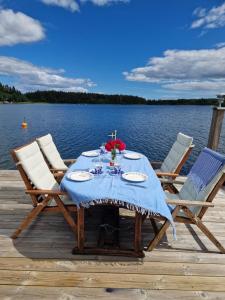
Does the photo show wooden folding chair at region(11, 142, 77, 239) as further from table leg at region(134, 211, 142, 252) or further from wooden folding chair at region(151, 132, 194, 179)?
wooden folding chair at region(151, 132, 194, 179)

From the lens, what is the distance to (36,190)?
278cm

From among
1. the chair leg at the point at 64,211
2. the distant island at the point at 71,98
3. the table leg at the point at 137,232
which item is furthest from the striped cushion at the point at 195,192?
the distant island at the point at 71,98

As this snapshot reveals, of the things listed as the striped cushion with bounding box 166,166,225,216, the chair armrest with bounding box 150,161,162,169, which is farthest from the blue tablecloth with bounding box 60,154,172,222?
the chair armrest with bounding box 150,161,162,169

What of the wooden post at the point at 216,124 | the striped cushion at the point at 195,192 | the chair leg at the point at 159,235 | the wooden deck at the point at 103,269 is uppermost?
the wooden post at the point at 216,124

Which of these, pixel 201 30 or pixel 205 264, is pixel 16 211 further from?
pixel 201 30

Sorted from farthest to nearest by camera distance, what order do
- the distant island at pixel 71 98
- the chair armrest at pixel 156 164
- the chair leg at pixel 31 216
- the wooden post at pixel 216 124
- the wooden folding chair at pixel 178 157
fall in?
the distant island at pixel 71 98
the chair armrest at pixel 156 164
the wooden post at pixel 216 124
the wooden folding chair at pixel 178 157
the chair leg at pixel 31 216

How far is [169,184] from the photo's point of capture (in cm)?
360

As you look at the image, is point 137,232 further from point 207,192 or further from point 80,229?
point 207,192

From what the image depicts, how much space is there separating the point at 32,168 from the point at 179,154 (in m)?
2.39

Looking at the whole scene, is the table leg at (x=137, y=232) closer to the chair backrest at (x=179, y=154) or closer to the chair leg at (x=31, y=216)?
the chair leg at (x=31, y=216)

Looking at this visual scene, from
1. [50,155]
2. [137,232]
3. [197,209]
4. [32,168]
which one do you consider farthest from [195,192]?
[50,155]

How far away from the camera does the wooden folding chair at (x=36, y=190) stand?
8.86ft

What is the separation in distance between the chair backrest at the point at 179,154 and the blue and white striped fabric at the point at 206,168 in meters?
0.59

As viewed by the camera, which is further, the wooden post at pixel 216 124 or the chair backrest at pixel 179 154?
the wooden post at pixel 216 124
